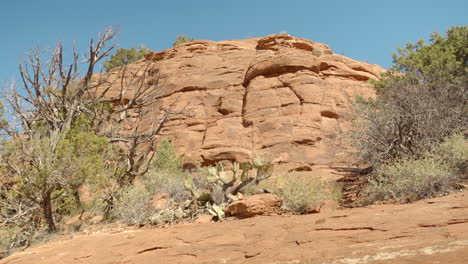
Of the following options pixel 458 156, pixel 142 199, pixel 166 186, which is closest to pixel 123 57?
pixel 166 186

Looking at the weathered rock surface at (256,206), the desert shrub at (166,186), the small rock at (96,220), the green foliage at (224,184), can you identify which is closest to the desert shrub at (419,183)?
the weathered rock surface at (256,206)

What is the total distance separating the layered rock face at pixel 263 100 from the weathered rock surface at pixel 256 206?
331 inches

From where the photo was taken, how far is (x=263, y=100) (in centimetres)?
1928

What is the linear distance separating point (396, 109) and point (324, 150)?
636 cm

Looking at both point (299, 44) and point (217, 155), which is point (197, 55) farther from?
point (217, 155)

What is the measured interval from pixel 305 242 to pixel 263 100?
1515 centimetres

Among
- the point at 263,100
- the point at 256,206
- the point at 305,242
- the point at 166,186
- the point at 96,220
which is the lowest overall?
the point at 96,220

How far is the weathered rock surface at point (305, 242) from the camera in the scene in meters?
3.53

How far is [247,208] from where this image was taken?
720 centimetres

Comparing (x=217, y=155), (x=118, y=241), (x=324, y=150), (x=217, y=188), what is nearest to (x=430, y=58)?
(x=324, y=150)

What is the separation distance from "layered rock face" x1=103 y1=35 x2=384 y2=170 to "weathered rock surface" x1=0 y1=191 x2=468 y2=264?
10.4m

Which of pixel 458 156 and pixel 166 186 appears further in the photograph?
pixel 166 186

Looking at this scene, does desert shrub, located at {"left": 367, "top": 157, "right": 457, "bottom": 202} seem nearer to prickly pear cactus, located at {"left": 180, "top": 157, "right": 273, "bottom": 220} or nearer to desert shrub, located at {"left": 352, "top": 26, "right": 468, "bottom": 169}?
desert shrub, located at {"left": 352, "top": 26, "right": 468, "bottom": 169}

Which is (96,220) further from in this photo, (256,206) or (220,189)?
(256,206)
